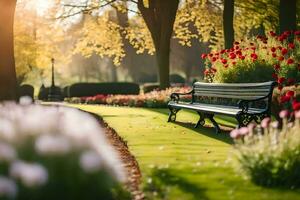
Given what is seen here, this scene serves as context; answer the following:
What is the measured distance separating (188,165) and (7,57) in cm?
901

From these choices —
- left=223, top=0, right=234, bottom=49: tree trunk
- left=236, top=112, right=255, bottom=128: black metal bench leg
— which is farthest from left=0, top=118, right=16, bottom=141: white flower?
left=223, top=0, right=234, bottom=49: tree trunk

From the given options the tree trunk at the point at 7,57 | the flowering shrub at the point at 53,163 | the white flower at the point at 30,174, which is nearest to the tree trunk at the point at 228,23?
the tree trunk at the point at 7,57

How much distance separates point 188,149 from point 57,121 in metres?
3.96

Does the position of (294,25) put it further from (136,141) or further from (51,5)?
(51,5)

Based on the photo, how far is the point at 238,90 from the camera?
12.4m

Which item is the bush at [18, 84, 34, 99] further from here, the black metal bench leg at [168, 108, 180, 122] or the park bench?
the black metal bench leg at [168, 108, 180, 122]

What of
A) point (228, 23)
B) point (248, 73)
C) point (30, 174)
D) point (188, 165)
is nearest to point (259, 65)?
point (248, 73)

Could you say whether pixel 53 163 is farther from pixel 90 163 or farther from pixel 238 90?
pixel 238 90

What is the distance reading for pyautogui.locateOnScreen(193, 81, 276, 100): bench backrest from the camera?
10.8m

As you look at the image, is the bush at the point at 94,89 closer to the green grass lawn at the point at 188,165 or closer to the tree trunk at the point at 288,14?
the tree trunk at the point at 288,14

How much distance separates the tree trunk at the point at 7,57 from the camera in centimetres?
1513

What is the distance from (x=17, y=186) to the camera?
210 inches

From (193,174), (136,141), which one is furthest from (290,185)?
(136,141)

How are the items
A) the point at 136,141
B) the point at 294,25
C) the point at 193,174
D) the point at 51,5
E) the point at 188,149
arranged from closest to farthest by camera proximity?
the point at 193,174 < the point at 188,149 < the point at 136,141 < the point at 294,25 < the point at 51,5
